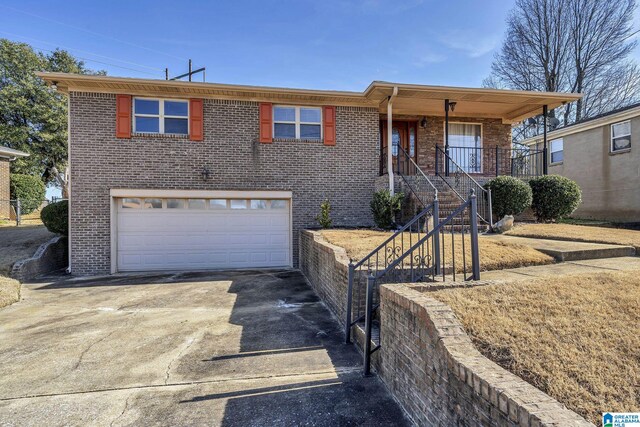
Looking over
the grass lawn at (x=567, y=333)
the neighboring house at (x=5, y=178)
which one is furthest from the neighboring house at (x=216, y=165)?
the neighboring house at (x=5, y=178)

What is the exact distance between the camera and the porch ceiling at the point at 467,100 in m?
9.80

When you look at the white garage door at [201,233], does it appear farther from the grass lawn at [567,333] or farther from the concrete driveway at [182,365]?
the grass lawn at [567,333]

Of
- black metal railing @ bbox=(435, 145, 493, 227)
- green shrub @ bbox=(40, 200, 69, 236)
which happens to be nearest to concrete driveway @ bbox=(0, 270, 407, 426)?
green shrub @ bbox=(40, 200, 69, 236)

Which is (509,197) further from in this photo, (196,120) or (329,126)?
(196,120)

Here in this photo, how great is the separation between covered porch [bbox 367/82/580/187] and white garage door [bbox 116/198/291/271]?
421 cm

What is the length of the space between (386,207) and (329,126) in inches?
123

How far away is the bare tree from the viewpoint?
1989cm

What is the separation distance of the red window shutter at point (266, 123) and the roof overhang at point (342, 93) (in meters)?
0.22

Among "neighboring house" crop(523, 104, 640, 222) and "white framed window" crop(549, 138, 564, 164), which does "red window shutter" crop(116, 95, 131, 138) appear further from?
"white framed window" crop(549, 138, 564, 164)

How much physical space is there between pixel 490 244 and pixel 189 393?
4992 millimetres

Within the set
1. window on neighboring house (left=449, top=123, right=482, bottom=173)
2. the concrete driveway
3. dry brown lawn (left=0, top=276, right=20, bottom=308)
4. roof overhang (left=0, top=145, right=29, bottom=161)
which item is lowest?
the concrete driveway

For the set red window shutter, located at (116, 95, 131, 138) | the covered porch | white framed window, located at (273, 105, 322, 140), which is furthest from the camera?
the covered porch

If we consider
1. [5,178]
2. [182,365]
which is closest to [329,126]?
[182,365]

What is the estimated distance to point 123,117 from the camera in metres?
9.37
